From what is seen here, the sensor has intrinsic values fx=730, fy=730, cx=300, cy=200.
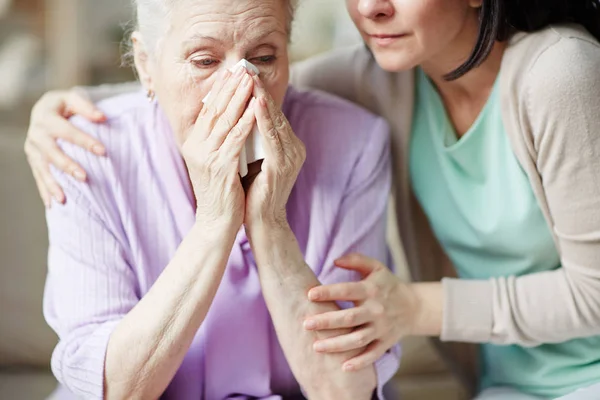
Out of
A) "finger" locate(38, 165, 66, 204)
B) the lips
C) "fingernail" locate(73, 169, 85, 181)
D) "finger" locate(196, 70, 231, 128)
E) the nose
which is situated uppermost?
the nose

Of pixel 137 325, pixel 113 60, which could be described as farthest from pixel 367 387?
pixel 113 60

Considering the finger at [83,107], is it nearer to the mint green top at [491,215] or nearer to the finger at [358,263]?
the finger at [358,263]

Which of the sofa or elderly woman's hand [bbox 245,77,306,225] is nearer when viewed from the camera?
elderly woman's hand [bbox 245,77,306,225]

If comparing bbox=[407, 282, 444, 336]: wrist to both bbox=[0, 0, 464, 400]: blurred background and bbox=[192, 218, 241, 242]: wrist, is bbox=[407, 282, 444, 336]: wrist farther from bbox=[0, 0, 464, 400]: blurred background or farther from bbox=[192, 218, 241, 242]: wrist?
bbox=[0, 0, 464, 400]: blurred background

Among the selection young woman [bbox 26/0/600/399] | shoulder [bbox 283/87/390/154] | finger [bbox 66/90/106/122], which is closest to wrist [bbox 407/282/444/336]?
young woman [bbox 26/0/600/399]

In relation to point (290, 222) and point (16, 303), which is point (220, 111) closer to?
point (290, 222)

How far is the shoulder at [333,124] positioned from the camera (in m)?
1.20

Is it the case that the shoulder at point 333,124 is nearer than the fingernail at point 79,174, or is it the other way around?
the fingernail at point 79,174

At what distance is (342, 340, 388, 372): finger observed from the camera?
1.05 meters

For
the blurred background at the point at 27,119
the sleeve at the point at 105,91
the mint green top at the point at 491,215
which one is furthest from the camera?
the blurred background at the point at 27,119

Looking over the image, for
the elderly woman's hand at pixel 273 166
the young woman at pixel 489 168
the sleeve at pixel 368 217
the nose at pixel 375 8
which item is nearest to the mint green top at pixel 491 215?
the young woman at pixel 489 168

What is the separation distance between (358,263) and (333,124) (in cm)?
24

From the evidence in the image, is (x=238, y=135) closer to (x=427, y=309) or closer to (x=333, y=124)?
(x=333, y=124)

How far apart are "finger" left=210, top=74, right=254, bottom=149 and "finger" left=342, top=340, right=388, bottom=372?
364mm
